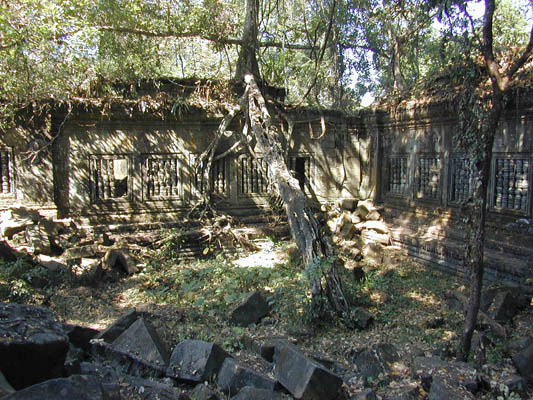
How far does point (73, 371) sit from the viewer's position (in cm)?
331

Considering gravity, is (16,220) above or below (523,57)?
below

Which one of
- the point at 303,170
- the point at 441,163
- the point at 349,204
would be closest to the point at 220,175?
the point at 303,170

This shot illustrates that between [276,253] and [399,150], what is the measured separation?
375cm

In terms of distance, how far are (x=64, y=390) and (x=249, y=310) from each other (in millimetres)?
3466

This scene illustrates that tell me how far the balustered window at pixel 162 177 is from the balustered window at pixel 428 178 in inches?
209

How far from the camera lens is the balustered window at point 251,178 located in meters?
9.74

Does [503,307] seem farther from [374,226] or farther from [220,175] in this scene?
[220,175]

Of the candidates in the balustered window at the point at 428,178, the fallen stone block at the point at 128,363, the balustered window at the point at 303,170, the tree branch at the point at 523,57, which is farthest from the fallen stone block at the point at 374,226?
the fallen stone block at the point at 128,363

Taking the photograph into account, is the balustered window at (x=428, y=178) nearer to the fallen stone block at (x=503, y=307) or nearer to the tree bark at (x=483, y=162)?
the fallen stone block at (x=503, y=307)

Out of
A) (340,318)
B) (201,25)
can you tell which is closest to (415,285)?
(340,318)

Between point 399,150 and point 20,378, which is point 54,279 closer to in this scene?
point 20,378

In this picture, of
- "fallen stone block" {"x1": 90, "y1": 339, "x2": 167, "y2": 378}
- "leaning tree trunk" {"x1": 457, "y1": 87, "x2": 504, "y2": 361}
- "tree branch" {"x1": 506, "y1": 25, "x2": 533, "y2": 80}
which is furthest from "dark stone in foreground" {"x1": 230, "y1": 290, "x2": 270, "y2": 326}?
"tree branch" {"x1": 506, "y1": 25, "x2": 533, "y2": 80}

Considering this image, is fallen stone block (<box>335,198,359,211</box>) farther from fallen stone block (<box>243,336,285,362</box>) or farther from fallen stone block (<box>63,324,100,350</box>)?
fallen stone block (<box>63,324,100,350</box>)

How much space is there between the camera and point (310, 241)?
5.98m
